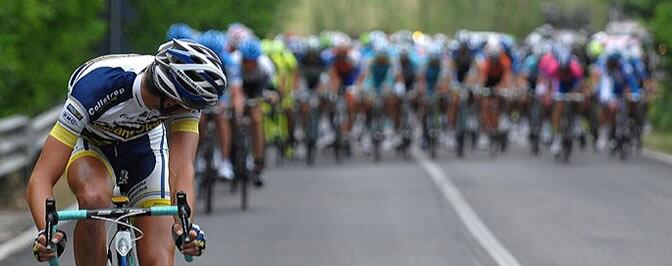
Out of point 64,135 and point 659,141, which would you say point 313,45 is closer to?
point 659,141

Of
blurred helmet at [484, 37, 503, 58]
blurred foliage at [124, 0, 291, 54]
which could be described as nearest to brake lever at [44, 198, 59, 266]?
blurred helmet at [484, 37, 503, 58]

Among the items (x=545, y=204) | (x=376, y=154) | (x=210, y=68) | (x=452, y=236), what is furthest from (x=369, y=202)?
(x=210, y=68)

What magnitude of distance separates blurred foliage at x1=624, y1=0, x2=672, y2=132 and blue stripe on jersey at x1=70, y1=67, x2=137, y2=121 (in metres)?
27.6

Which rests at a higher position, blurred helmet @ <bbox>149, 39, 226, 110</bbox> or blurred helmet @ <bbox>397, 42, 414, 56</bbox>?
blurred helmet @ <bbox>149, 39, 226, 110</bbox>

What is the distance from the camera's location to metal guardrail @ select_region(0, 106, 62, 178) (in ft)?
63.5

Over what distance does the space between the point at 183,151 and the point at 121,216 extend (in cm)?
73

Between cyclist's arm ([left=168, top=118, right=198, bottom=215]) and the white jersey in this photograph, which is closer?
the white jersey

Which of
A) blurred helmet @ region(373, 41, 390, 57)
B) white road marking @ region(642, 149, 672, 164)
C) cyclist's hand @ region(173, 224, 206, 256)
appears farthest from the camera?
blurred helmet @ region(373, 41, 390, 57)

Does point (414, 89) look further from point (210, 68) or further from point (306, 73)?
point (210, 68)

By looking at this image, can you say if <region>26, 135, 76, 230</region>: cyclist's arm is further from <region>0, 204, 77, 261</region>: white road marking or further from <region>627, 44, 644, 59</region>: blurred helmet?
<region>627, 44, 644, 59</region>: blurred helmet

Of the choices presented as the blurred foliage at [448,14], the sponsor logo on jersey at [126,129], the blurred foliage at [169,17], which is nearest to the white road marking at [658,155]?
the blurred foliage at [169,17]

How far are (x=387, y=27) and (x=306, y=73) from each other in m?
65.9

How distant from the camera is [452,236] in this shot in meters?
17.0

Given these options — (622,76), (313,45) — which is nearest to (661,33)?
(622,76)
